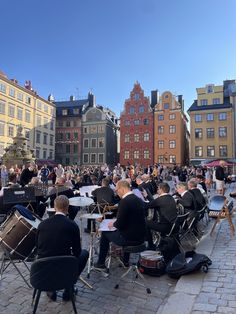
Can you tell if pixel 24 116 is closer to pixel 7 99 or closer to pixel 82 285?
pixel 7 99

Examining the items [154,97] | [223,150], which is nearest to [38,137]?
[154,97]

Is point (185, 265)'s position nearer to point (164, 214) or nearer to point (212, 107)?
point (164, 214)

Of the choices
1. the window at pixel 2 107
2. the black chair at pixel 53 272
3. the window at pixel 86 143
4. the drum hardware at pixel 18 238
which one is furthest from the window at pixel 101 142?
the black chair at pixel 53 272

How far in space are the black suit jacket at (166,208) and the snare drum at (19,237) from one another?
281cm

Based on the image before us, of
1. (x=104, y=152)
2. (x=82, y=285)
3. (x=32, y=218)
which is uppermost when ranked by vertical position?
(x=104, y=152)

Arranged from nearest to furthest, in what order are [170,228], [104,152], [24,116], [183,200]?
[170,228] < [183,200] < [24,116] < [104,152]

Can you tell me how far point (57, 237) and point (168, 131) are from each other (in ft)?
165

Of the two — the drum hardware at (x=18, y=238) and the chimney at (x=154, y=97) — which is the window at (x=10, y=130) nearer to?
the chimney at (x=154, y=97)

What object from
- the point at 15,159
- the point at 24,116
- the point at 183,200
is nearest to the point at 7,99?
the point at 24,116

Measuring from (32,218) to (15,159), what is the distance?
23.1 metres

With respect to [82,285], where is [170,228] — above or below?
above

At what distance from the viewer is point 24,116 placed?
55.3 m

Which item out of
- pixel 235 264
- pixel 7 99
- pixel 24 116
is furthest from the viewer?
pixel 24 116

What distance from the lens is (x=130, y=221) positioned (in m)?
5.10
